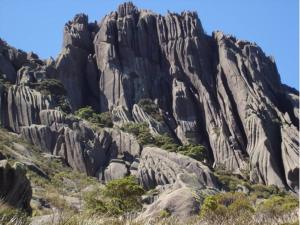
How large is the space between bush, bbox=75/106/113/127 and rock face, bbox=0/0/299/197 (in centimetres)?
158

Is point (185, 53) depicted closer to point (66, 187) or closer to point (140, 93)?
point (140, 93)

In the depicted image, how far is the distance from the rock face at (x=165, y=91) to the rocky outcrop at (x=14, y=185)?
150ft

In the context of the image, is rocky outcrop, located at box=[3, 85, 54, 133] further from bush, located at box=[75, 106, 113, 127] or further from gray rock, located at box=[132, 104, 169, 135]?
gray rock, located at box=[132, 104, 169, 135]

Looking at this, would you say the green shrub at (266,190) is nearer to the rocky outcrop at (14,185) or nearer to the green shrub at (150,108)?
the green shrub at (150,108)

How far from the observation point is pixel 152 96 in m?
98.3

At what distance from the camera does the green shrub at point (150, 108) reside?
9231cm

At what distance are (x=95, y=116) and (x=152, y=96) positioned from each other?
1498cm

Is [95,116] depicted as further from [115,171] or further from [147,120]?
[115,171]

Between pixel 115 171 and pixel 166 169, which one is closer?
pixel 166 169

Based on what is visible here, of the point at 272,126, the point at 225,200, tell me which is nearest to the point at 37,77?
the point at 272,126

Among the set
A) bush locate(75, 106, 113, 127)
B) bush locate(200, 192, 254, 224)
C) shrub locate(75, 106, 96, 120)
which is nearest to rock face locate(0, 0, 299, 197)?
bush locate(75, 106, 113, 127)

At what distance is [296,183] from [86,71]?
139 feet

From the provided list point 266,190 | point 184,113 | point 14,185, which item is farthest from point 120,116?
point 14,185

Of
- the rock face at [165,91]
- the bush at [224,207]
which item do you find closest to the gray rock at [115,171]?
the rock face at [165,91]
